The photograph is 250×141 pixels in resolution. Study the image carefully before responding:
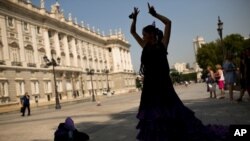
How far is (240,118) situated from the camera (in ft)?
26.0

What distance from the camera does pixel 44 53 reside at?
50469 millimetres

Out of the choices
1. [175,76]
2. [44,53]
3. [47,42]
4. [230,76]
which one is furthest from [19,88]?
[175,76]

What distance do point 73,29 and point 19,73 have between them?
2577cm

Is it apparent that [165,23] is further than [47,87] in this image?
No

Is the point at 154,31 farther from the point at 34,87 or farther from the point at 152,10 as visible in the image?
the point at 34,87

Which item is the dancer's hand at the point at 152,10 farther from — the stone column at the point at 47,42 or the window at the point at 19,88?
the stone column at the point at 47,42

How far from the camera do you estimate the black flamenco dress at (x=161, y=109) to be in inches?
169

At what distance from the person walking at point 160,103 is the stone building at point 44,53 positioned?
27.8 metres

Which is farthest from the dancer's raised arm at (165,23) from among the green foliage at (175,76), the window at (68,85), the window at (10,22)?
the green foliage at (175,76)

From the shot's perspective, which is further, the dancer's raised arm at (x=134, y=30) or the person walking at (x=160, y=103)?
the dancer's raised arm at (x=134, y=30)

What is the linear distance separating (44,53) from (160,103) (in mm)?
47840

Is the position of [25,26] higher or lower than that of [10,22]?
higher

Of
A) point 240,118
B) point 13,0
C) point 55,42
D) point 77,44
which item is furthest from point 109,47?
point 240,118

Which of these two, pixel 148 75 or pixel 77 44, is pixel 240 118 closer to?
pixel 148 75
